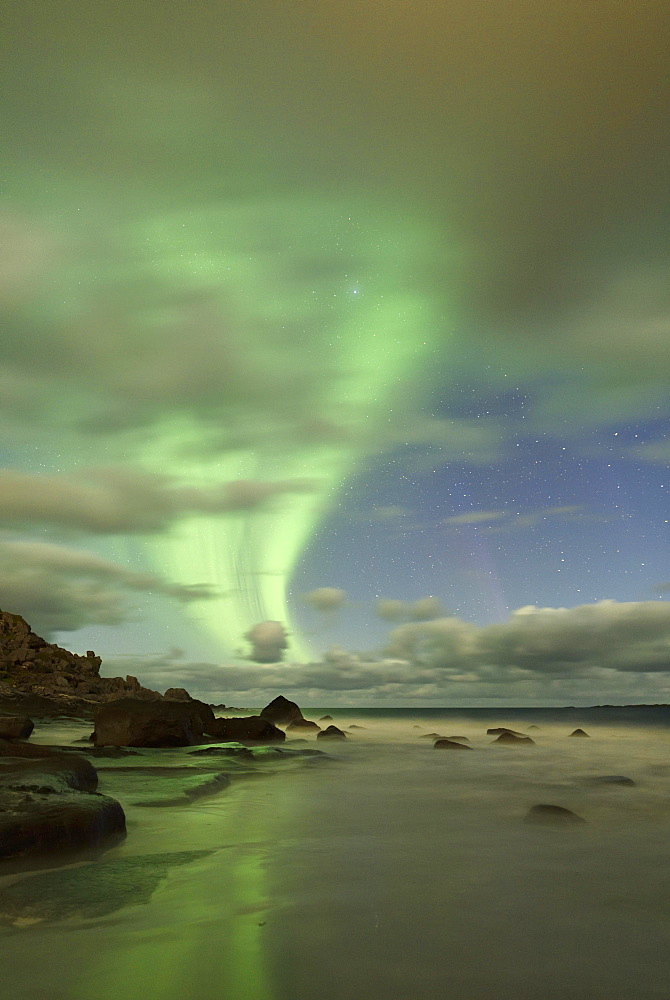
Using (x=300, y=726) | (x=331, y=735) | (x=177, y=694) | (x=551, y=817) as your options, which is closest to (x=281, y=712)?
(x=300, y=726)

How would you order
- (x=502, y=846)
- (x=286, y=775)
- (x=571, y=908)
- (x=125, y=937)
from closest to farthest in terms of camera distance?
1. (x=125, y=937)
2. (x=571, y=908)
3. (x=502, y=846)
4. (x=286, y=775)

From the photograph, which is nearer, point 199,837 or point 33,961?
point 33,961

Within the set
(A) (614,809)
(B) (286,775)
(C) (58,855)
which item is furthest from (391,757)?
(C) (58,855)

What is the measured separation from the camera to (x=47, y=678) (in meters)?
52.4

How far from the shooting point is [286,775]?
14.3 m

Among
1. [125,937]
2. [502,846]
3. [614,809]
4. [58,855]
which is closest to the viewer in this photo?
[125,937]

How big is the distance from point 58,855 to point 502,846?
4.37 meters

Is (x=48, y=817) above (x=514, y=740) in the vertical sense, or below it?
above

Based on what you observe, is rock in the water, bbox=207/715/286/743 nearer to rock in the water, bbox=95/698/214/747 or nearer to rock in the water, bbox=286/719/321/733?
rock in the water, bbox=95/698/214/747

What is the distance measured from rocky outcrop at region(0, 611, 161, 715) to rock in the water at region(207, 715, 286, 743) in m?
20.8

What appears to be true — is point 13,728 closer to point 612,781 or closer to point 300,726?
point 612,781

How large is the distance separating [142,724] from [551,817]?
45.7 ft

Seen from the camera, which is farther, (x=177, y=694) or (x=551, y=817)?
(x=177, y=694)

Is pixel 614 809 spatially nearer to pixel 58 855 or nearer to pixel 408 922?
pixel 408 922
